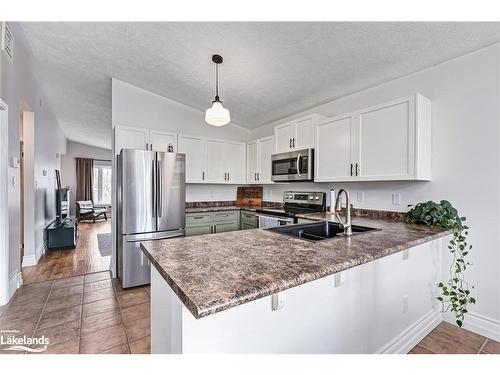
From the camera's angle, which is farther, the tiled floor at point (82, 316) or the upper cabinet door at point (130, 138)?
the upper cabinet door at point (130, 138)

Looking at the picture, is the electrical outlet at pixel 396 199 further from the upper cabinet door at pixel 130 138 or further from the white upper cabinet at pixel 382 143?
the upper cabinet door at pixel 130 138

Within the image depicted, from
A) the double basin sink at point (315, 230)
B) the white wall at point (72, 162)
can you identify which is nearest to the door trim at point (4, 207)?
the double basin sink at point (315, 230)

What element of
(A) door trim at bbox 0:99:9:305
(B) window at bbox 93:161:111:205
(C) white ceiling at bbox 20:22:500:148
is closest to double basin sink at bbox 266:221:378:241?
(C) white ceiling at bbox 20:22:500:148

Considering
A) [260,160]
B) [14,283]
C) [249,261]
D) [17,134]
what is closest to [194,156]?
[260,160]

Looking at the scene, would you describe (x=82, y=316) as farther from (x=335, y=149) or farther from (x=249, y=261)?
(x=335, y=149)

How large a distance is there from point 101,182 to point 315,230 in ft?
30.4

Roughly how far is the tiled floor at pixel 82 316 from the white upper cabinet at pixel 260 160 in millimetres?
2373

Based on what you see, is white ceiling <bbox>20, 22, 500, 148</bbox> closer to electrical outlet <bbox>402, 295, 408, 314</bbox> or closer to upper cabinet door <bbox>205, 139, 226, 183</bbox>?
upper cabinet door <bbox>205, 139, 226, 183</bbox>

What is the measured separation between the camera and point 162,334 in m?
1.19

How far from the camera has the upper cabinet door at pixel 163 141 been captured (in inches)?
138

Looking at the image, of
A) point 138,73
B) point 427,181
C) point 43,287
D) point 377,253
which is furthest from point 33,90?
point 427,181

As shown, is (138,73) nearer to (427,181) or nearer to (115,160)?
(115,160)

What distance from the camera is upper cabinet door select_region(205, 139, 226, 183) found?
13.3 feet

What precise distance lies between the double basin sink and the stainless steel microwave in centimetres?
93
